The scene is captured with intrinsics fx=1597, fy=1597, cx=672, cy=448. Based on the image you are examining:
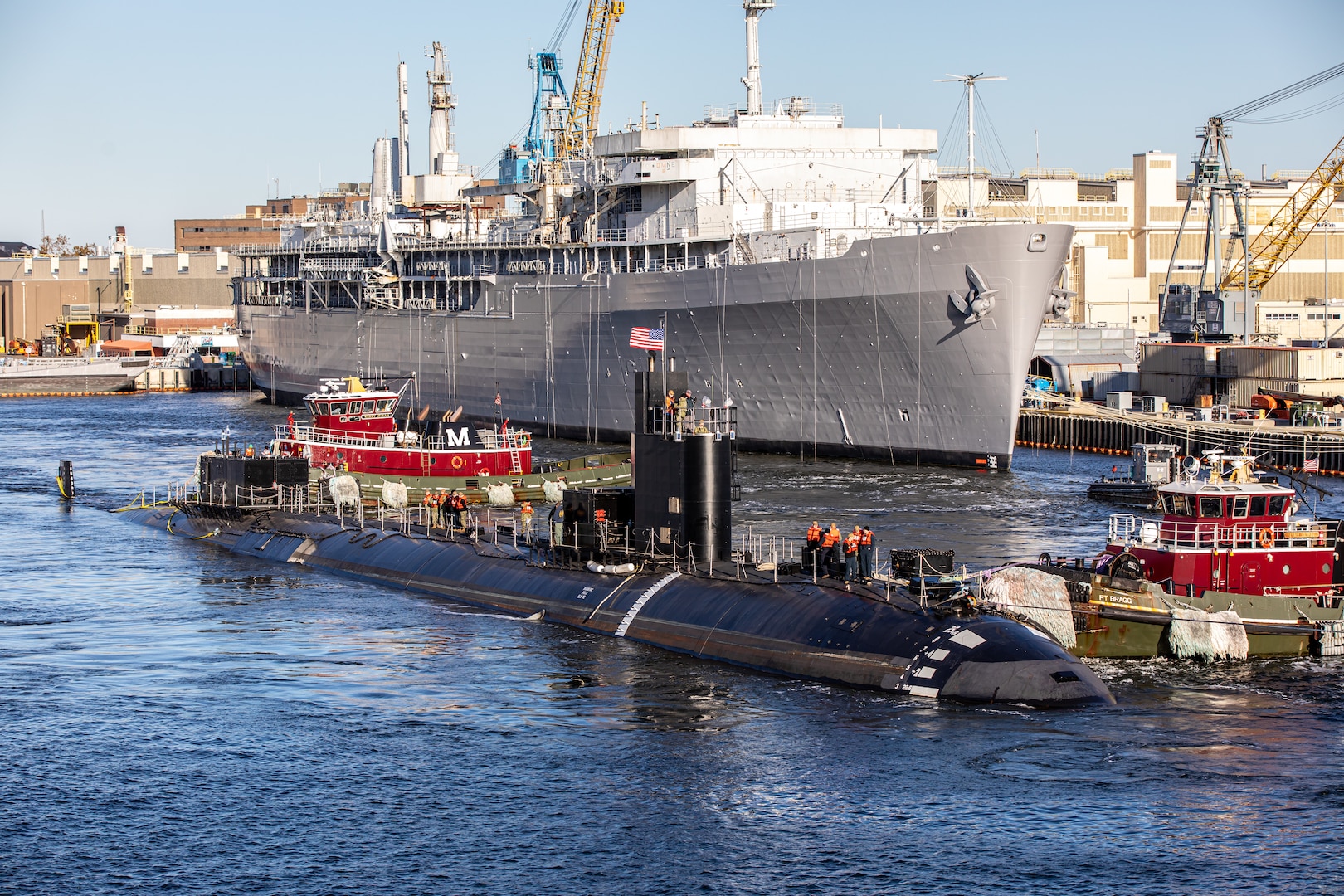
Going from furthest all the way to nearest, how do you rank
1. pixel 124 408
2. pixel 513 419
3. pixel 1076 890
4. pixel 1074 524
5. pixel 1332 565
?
pixel 124 408 < pixel 513 419 < pixel 1074 524 < pixel 1332 565 < pixel 1076 890

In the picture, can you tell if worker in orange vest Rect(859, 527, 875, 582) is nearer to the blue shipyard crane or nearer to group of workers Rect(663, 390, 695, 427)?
group of workers Rect(663, 390, 695, 427)

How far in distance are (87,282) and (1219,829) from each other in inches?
7359

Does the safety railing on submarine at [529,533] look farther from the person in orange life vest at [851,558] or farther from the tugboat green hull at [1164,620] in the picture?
the tugboat green hull at [1164,620]

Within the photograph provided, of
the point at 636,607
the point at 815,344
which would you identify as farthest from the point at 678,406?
the point at 815,344

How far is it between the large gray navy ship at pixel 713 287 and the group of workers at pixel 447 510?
1042 centimetres

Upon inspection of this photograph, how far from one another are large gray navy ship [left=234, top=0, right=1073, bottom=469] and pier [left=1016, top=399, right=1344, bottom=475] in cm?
963

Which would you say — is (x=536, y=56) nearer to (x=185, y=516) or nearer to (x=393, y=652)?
(x=185, y=516)

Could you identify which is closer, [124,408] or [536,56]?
[536,56]

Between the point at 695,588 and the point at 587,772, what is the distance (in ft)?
28.7

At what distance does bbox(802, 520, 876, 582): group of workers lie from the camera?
33594 millimetres

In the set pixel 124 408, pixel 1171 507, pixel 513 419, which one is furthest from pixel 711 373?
pixel 124 408

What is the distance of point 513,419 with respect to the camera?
279 feet

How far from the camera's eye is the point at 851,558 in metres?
33.9

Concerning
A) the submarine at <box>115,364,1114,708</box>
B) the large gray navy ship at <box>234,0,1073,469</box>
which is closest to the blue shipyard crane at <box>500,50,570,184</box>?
the large gray navy ship at <box>234,0,1073,469</box>
